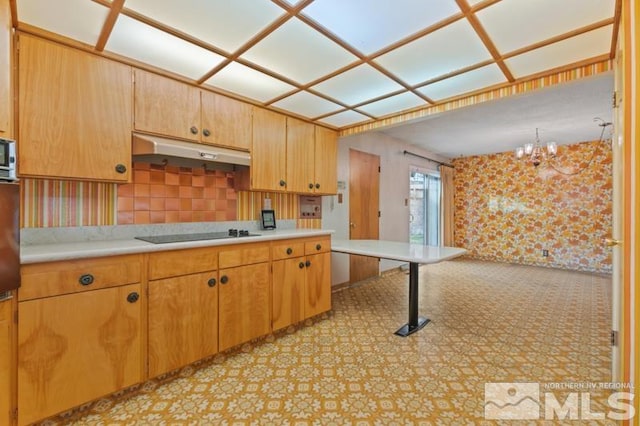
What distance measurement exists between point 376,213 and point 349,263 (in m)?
1.05

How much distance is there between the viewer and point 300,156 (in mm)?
2984

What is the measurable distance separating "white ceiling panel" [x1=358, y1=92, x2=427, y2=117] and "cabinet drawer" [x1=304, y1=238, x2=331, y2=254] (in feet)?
4.56

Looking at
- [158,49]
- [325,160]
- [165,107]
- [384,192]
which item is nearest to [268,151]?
[325,160]

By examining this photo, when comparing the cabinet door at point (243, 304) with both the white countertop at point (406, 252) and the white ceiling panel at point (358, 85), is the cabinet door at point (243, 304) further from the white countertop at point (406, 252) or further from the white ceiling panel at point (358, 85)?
the white ceiling panel at point (358, 85)

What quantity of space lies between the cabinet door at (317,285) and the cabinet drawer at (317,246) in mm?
49

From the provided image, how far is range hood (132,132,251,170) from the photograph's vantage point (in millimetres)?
1898

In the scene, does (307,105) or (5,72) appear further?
(307,105)

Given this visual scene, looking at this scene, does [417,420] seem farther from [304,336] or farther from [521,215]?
[521,215]

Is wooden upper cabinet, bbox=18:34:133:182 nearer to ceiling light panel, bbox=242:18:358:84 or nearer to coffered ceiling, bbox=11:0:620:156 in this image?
coffered ceiling, bbox=11:0:620:156

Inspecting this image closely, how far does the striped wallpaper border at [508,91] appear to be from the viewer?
192 centimetres

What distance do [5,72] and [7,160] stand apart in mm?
410

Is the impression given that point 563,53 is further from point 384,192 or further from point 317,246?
point 384,192

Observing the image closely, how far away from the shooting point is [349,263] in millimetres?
4004

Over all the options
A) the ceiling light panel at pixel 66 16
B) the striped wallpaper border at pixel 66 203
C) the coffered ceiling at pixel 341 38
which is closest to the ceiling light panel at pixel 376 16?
the coffered ceiling at pixel 341 38
